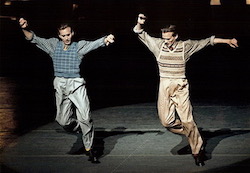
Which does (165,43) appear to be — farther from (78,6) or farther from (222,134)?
(78,6)

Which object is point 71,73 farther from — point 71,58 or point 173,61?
point 173,61

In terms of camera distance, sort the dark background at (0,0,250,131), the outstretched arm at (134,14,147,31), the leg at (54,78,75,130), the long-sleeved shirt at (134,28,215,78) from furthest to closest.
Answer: the dark background at (0,0,250,131)
the leg at (54,78,75,130)
the long-sleeved shirt at (134,28,215,78)
the outstretched arm at (134,14,147,31)

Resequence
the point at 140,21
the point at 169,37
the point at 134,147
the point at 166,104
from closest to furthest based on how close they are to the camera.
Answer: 1. the point at 140,21
2. the point at 169,37
3. the point at 166,104
4. the point at 134,147

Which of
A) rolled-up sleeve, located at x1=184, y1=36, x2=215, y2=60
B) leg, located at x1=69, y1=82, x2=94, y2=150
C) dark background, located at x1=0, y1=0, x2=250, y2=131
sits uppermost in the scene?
rolled-up sleeve, located at x1=184, y1=36, x2=215, y2=60

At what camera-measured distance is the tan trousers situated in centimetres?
992

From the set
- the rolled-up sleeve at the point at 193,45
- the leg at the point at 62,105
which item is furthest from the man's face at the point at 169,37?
the leg at the point at 62,105

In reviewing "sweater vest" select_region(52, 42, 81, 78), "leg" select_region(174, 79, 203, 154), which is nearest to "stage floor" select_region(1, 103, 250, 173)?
"leg" select_region(174, 79, 203, 154)

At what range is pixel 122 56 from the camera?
2634cm

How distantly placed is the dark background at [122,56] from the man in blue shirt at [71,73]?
128cm

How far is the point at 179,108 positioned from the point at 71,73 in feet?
5.45

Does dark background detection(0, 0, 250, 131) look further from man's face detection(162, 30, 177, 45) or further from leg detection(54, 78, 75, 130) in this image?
leg detection(54, 78, 75, 130)

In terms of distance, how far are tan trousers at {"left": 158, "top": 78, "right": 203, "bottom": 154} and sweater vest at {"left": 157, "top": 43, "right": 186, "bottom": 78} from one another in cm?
10

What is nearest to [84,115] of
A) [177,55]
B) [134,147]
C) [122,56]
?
[134,147]

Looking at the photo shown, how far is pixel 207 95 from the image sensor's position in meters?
16.5
